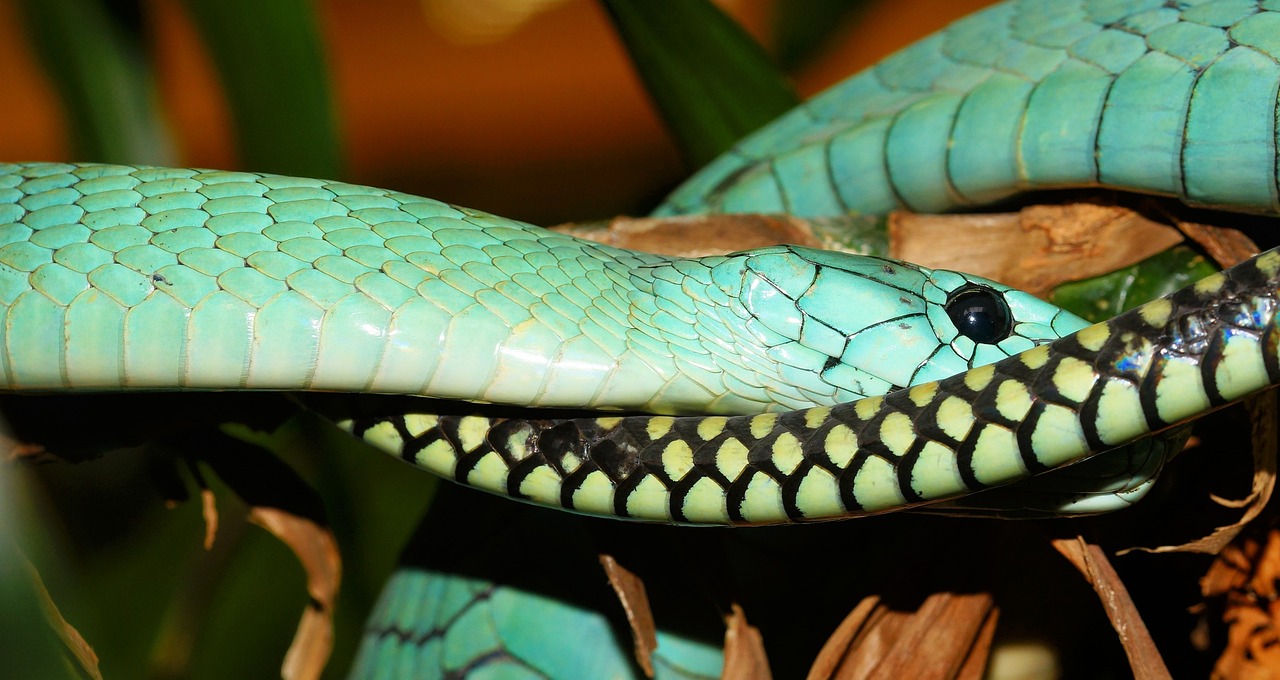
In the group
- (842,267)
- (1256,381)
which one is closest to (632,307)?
(842,267)

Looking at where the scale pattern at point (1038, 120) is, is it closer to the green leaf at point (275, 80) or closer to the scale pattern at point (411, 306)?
the scale pattern at point (411, 306)

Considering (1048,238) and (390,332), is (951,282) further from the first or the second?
(390,332)

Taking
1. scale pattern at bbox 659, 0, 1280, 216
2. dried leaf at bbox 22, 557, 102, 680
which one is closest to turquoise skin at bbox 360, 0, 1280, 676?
scale pattern at bbox 659, 0, 1280, 216

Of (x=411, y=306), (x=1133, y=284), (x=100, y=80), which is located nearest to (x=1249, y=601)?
(x=1133, y=284)

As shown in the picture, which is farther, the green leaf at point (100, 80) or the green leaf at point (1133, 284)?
the green leaf at point (100, 80)

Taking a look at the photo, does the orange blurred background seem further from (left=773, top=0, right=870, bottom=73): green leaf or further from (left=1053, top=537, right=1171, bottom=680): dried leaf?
(left=1053, top=537, right=1171, bottom=680): dried leaf

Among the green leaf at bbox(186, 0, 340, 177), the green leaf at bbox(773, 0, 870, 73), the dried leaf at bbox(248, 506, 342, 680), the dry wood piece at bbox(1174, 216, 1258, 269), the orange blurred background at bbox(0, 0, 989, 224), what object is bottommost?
the orange blurred background at bbox(0, 0, 989, 224)

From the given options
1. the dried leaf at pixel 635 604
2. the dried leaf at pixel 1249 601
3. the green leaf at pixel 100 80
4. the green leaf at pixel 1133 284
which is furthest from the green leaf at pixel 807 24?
the dried leaf at pixel 635 604
